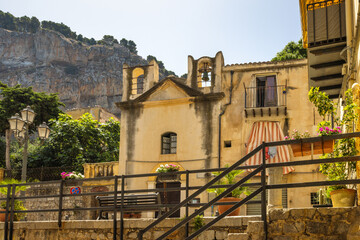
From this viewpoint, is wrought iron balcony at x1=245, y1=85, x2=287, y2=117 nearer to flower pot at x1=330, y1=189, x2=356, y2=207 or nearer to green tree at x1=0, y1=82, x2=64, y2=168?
flower pot at x1=330, y1=189, x2=356, y2=207

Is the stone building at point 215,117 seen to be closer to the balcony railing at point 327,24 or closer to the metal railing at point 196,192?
the balcony railing at point 327,24

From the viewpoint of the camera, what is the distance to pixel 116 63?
84062 millimetres

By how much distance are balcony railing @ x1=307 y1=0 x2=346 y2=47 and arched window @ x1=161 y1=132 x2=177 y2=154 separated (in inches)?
511

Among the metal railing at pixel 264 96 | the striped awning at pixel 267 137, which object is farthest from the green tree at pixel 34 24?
the striped awning at pixel 267 137

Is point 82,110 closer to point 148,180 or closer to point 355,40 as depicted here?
point 148,180

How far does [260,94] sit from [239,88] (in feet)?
3.34

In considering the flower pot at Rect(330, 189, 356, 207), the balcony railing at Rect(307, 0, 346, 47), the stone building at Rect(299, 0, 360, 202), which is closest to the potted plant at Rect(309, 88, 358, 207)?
the flower pot at Rect(330, 189, 356, 207)

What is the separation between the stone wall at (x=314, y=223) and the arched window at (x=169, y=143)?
16.9 m

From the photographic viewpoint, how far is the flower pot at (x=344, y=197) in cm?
672

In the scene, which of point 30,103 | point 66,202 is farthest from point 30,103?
point 66,202

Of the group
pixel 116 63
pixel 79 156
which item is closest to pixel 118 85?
pixel 116 63

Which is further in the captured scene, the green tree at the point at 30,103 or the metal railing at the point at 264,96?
the green tree at the point at 30,103

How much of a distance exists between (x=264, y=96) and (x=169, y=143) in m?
5.08

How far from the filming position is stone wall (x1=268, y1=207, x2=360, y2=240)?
5.88m
